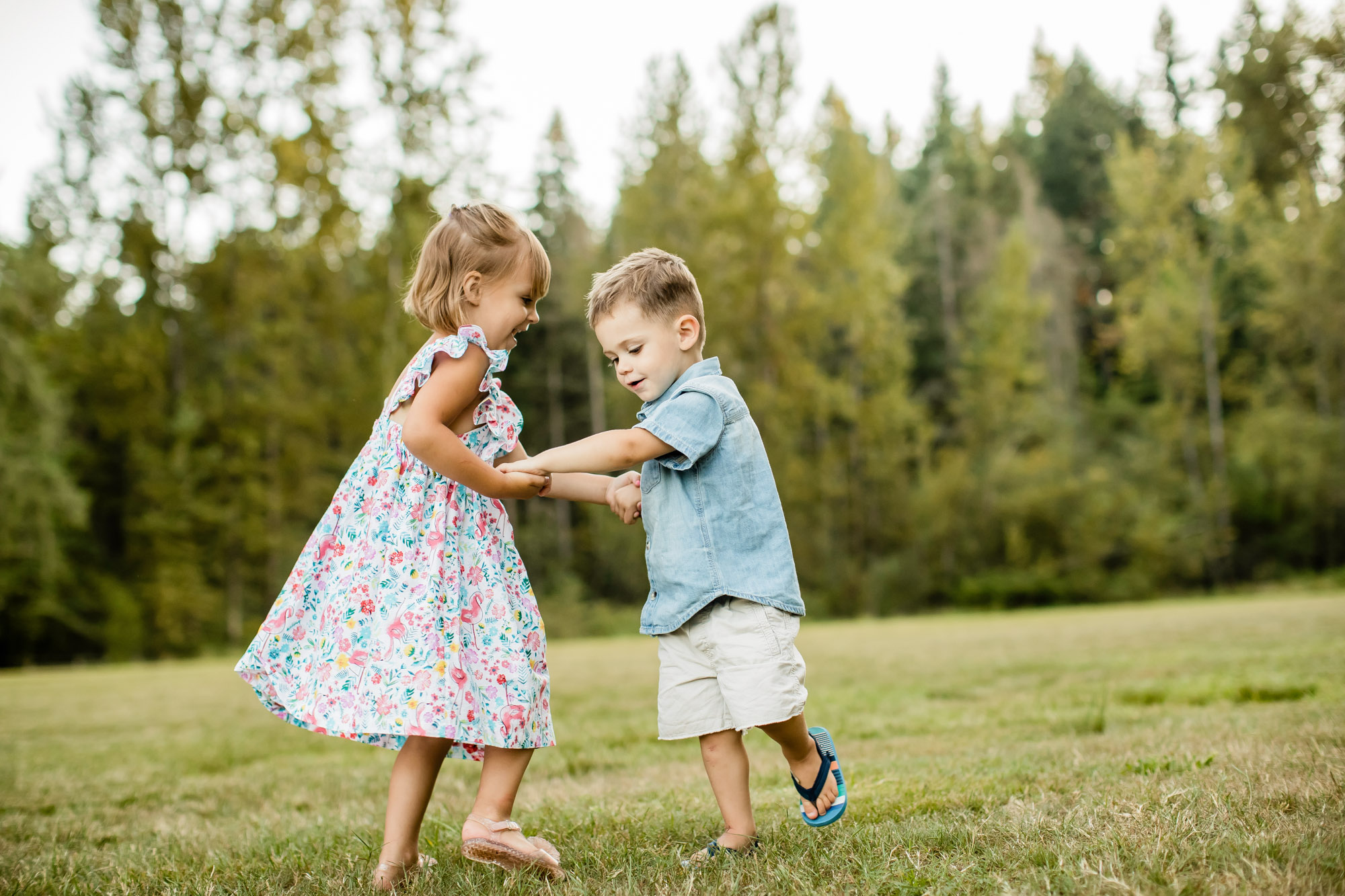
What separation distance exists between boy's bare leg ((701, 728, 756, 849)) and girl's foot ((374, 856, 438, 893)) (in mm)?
766

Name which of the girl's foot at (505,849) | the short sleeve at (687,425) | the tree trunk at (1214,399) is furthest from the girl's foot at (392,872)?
the tree trunk at (1214,399)

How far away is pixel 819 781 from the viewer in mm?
2598

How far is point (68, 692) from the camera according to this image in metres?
10.5

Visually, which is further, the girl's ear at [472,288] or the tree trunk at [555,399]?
the tree trunk at [555,399]

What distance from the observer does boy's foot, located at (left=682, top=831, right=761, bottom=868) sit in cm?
235

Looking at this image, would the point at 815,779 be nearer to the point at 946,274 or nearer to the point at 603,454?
the point at 603,454

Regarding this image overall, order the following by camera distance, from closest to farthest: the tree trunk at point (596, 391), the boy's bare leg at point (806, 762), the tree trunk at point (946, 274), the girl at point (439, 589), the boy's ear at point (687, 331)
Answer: the girl at point (439, 589)
the boy's bare leg at point (806, 762)
the boy's ear at point (687, 331)
the tree trunk at point (596, 391)
the tree trunk at point (946, 274)

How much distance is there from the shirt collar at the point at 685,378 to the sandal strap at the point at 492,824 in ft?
3.68

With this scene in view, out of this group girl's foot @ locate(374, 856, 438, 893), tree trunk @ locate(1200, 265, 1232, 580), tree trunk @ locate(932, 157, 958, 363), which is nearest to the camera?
girl's foot @ locate(374, 856, 438, 893)

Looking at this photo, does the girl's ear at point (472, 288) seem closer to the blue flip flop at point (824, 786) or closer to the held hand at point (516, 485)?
the held hand at point (516, 485)

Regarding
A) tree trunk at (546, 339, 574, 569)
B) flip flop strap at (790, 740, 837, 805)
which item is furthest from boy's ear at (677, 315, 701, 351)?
tree trunk at (546, 339, 574, 569)

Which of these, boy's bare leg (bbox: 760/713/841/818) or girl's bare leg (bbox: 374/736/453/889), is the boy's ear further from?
girl's bare leg (bbox: 374/736/453/889)

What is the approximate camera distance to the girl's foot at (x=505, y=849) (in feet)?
7.70

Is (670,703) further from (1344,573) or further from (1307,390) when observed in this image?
(1307,390)
